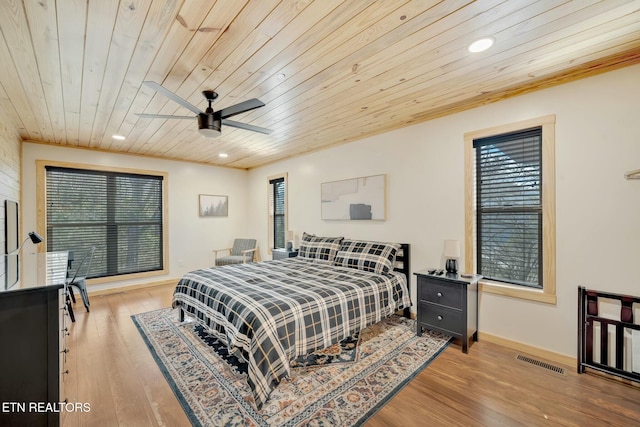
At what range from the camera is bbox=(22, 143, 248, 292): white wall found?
4137mm

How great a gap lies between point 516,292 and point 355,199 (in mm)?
2321

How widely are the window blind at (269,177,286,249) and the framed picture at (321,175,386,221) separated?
1374 mm

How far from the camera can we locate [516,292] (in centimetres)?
268

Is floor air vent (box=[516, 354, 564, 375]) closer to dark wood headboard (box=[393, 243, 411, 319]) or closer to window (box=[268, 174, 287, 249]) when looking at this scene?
dark wood headboard (box=[393, 243, 411, 319])

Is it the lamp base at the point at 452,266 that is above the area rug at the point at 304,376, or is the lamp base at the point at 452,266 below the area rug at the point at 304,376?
above

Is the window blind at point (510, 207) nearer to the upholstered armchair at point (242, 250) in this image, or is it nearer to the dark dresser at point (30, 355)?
the dark dresser at point (30, 355)

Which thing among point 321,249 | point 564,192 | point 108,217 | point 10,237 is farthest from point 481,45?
point 108,217

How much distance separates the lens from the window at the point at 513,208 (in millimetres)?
2518

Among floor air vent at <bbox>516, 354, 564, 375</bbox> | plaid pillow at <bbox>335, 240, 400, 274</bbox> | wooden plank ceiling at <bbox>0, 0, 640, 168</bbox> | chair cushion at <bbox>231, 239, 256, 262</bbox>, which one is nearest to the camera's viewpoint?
wooden plank ceiling at <bbox>0, 0, 640, 168</bbox>

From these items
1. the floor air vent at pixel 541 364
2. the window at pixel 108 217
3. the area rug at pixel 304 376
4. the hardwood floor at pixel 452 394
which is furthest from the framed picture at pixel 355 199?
the window at pixel 108 217

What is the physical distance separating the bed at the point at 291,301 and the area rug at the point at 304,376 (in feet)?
0.61

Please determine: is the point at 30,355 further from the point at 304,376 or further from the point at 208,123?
the point at 208,123

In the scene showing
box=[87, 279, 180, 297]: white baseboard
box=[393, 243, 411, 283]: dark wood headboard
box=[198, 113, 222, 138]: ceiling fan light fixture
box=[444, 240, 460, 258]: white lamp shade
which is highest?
box=[198, 113, 222, 138]: ceiling fan light fixture

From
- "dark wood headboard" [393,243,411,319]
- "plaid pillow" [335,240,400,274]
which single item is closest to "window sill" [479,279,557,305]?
"dark wood headboard" [393,243,411,319]
